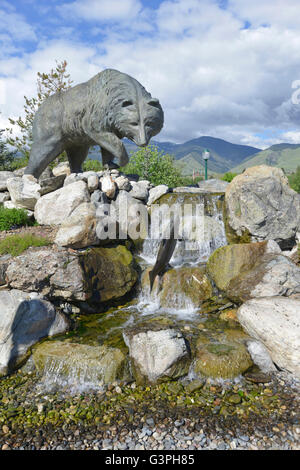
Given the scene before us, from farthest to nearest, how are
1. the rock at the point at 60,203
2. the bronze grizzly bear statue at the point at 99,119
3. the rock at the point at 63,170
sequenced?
the rock at the point at 63,170 < the bronze grizzly bear statue at the point at 99,119 < the rock at the point at 60,203

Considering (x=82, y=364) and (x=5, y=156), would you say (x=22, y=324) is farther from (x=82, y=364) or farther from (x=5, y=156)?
(x=5, y=156)

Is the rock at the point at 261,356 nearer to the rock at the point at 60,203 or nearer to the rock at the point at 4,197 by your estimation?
the rock at the point at 60,203

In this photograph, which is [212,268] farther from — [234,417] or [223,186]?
[223,186]

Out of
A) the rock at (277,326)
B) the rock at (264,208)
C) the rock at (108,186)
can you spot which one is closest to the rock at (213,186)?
the rock at (264,208)

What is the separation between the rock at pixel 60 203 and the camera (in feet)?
31.0

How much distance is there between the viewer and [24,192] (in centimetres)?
1068

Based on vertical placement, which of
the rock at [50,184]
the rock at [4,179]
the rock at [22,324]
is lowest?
the rock at [22,324]

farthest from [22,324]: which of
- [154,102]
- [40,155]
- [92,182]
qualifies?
[154,102]

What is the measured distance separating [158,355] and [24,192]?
25.7ft

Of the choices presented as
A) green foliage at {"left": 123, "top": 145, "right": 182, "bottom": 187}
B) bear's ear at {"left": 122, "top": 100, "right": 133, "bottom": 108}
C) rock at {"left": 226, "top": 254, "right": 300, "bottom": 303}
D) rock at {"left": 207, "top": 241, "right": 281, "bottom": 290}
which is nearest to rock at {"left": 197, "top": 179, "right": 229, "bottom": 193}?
bear's ear at {"left": 122, "top": 100, "right": 133, "bottom": 108}

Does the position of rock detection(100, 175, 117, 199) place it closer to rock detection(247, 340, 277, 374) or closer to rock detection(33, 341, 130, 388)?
rock detection(33, 341, 130, 388)

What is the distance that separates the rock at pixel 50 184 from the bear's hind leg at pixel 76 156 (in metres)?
2.71

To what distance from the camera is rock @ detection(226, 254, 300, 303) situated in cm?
696

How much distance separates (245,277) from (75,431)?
4987mm
